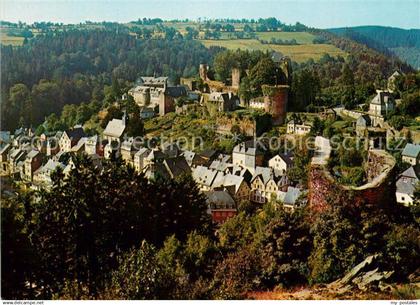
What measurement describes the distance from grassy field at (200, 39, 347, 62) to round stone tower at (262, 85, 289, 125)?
268 cm

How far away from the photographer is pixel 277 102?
21953 millimetres

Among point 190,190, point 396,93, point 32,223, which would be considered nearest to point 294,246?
point 190,190

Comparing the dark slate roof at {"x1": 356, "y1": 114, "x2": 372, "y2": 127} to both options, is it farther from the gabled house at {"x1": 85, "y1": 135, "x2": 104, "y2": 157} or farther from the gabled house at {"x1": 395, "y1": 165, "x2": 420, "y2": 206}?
the gabled house at {"x1": 85, "y1": 135, "x2": 104, "y2": 157}

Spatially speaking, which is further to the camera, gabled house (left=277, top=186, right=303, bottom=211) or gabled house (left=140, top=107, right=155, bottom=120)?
gabled house (left=140, top=107, right=155, bottom=120)

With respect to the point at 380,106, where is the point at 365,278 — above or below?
above

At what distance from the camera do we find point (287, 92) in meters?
22.2

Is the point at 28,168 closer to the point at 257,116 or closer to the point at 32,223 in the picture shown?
the point at 257,116

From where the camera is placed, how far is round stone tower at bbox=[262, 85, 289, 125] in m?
21.9

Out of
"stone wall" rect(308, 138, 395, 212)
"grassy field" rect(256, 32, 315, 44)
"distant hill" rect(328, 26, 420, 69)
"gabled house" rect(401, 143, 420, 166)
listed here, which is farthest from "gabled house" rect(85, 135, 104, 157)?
"stone wall" rect(308, 138, 395, 212)

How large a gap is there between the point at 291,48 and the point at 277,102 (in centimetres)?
790

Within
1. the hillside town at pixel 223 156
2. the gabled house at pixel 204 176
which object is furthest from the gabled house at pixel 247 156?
the gabled house at pixel 204 176

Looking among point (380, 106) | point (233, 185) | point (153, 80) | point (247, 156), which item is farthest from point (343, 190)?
point (153, 80)

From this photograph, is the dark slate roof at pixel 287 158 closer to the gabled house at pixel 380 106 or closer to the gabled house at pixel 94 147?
the gabled house at pixel 380 106

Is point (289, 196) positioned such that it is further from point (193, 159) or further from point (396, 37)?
point (396, 37)
